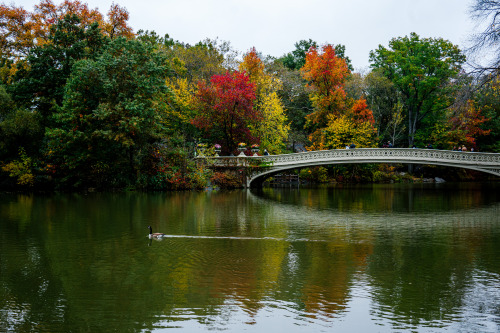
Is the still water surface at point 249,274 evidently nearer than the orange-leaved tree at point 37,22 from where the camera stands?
Yes

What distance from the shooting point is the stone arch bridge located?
98.7 ft

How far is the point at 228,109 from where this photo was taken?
114ft

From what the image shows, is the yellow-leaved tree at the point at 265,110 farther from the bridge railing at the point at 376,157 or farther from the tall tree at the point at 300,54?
the tall tree at the point at 300,54

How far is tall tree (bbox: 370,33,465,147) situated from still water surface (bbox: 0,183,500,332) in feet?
98.0

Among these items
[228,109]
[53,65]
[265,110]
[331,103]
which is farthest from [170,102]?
[331,103]

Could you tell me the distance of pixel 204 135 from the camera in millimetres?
37500

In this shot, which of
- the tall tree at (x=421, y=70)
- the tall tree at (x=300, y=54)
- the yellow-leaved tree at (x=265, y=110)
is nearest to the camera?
the yellow-leaved tree at (x=265, y=110)

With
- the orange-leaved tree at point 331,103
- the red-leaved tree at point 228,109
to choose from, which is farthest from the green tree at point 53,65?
the orange-leaved tree at point 331,103

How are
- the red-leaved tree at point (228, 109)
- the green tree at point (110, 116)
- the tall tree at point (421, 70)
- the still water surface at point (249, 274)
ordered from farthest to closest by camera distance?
the tall tree at point (421, 70) → the red-leaved tree at point (228, 109) → the green tree at point (110, 116) → the still water surface at point (249, 274)

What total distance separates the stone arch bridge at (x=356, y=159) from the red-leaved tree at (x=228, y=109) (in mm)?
3751

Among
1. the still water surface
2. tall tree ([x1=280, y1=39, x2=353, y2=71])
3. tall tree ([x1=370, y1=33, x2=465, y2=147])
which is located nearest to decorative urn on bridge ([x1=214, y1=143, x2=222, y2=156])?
the still water surface

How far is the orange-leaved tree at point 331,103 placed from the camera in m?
39.2

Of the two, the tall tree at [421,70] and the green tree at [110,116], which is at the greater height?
the tall tree at [421,70]

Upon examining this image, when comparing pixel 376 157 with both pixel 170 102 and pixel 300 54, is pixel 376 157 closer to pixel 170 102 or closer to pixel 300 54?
pixel 170 102
